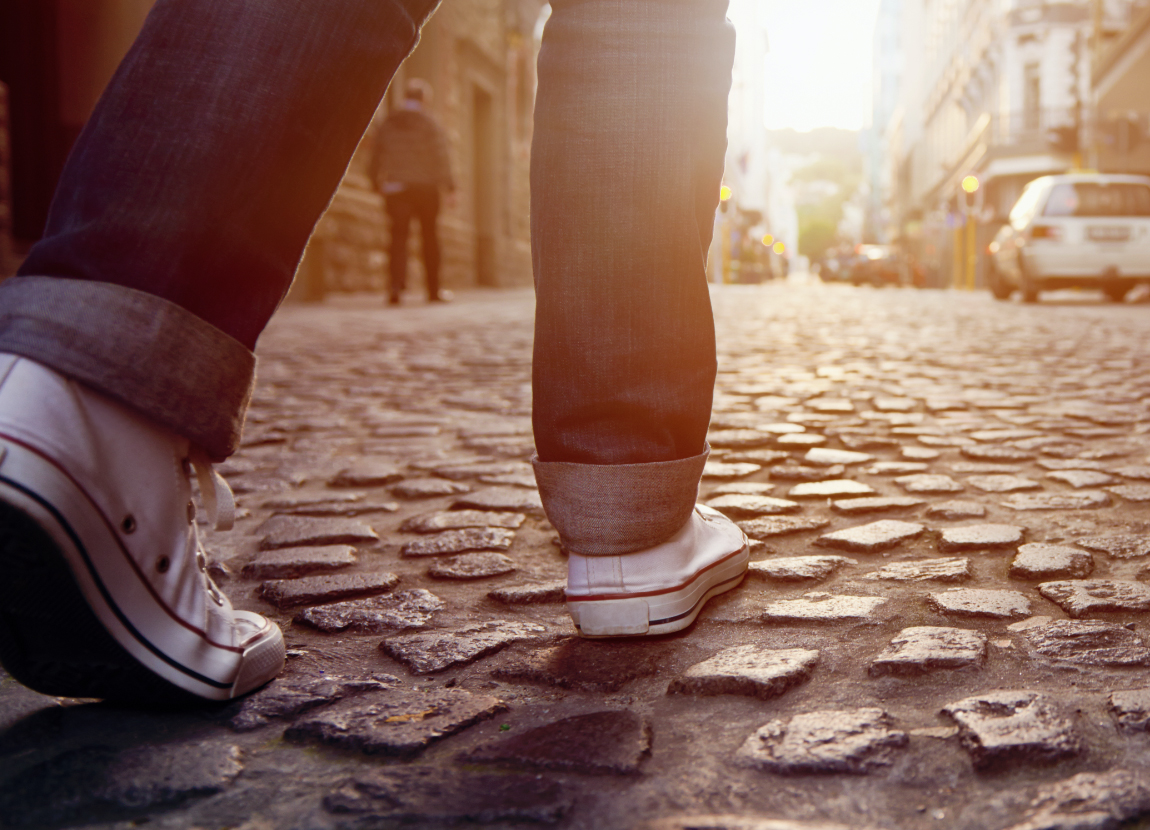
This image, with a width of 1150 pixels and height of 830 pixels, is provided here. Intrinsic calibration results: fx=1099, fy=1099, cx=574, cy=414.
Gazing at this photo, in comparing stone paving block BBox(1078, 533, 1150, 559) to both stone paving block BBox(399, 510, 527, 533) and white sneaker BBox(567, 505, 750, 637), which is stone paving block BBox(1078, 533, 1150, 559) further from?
stone paving block BBox(399, 510, 527, 533)

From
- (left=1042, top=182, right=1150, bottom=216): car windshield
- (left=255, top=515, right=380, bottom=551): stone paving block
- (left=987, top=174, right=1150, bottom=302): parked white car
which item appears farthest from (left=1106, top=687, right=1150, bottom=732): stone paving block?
(left=1042, top=182, right=1150, bottom=216): car windshield

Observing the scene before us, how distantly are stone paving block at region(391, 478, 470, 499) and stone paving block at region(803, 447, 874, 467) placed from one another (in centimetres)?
86

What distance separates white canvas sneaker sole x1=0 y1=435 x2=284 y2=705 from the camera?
0.91m

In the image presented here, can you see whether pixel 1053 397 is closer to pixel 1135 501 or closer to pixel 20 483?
pixel 1135 501

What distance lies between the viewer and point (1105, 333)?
7.22 meters

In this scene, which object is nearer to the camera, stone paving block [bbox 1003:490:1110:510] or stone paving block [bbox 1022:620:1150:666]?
stone paving block [bbox 1022:620:1150:666]

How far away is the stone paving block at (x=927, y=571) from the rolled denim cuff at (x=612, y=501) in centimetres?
47

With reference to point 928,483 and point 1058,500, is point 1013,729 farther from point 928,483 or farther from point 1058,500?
point 928,483

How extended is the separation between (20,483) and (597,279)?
0.65 metres

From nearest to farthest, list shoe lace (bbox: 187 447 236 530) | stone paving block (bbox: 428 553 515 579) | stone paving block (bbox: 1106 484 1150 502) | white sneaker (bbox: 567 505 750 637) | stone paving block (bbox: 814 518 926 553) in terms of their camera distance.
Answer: shoe lace (bbox: 187 447 236 530) → white sneaker (bbox: 567 505 750 637) → stone paving block (bbox: 428 553 515 579) → stone paving block (bbox: 814 518 926 553) → stone paving block (bbox: 1106 484 1150 502)

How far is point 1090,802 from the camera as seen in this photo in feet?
2.91

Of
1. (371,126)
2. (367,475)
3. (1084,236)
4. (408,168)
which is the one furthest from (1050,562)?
(1084,236)

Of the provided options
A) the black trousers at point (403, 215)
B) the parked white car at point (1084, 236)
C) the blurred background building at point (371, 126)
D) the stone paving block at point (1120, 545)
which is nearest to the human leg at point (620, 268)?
the stone paving block at point (1120, 545)

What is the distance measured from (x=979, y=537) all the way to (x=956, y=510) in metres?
0.24
